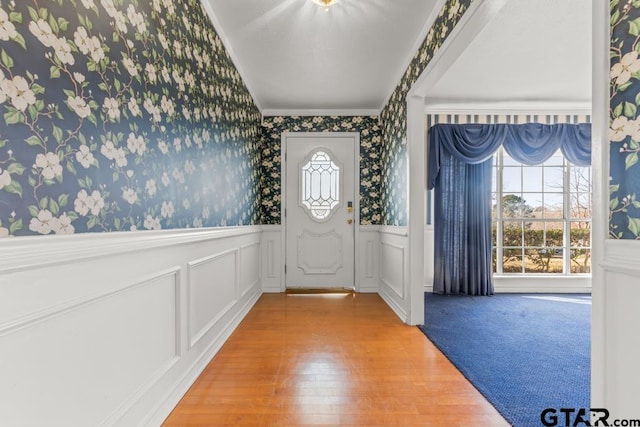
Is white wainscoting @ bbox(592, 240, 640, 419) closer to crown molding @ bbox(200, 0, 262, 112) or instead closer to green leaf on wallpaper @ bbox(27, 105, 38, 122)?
green leaf on wallpaper @ bbox(27, 105, 38, 122)

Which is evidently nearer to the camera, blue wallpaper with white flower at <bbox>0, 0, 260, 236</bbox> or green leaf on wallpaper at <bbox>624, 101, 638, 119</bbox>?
blue wallpaper with white flower at <bbox>0, 0, 260, 236</bbox>

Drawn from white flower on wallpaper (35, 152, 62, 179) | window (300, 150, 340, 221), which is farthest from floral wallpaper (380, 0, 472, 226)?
white flower on wallpaper (35, 152, 62, 179)

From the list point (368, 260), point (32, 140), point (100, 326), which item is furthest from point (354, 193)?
point (32, 140)

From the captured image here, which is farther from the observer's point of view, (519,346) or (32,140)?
(519,346)

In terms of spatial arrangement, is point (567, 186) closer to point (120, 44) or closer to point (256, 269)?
point (256, 269)

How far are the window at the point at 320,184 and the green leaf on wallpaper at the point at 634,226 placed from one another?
11.9 feet

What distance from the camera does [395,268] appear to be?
12.0ft

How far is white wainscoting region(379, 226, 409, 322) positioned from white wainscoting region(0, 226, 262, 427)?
185 cm

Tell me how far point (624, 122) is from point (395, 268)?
2.76 metres

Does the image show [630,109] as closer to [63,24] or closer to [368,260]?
[63,24]

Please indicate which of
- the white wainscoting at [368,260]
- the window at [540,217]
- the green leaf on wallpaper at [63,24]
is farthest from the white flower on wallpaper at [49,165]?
the window at [540,217]

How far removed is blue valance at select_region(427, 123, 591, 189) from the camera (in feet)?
14.1

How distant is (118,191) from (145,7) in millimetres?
864

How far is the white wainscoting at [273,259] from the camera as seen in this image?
14.7 feet
